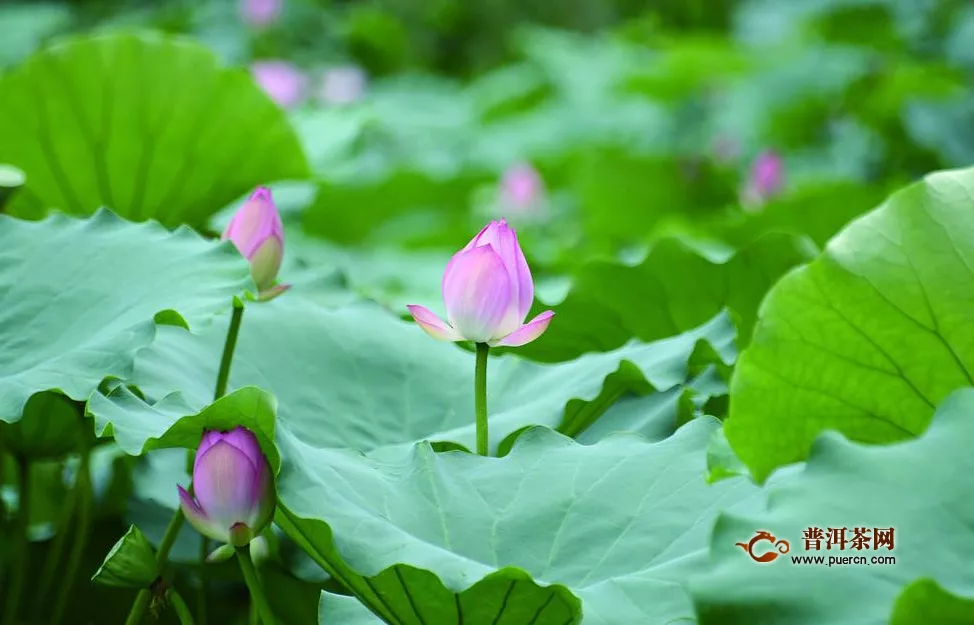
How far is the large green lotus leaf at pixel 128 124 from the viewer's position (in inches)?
50.6

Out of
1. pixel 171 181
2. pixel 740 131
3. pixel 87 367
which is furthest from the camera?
pixel 740 131

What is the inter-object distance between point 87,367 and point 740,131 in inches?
113

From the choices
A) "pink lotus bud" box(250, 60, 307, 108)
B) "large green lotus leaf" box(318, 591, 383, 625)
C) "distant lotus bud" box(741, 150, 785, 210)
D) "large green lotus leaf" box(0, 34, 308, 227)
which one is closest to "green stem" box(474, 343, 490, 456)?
"large green lotus leaf" box(318, 591, 383, 625)

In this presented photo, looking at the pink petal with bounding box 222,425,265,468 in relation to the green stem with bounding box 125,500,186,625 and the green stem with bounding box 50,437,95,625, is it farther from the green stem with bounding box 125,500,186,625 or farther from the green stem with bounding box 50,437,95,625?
the green stem with bounding box 50,437,95,625

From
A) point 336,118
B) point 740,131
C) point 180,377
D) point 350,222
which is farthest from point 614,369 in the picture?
point 740,131

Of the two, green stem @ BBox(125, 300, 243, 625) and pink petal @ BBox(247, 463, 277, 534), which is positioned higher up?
pink petal @ BBox(247, 463, 277, 534)

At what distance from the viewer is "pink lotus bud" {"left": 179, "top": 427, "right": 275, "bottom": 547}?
66cm

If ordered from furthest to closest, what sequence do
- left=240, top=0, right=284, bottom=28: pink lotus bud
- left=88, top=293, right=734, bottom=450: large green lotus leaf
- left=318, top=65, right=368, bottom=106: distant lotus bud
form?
left=240, top=0, right=284, bottom=28: pink lotus bud → left=318, top=65, right=368, bottom=106: distant lotus bud → left=88, top=293, right=734, bottom=450: large green lotus leaf

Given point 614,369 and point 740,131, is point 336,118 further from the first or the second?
point 740,131

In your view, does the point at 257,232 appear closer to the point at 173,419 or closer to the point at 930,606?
the point at 173,419

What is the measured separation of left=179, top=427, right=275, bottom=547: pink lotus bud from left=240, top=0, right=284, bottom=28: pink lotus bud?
3.12 m

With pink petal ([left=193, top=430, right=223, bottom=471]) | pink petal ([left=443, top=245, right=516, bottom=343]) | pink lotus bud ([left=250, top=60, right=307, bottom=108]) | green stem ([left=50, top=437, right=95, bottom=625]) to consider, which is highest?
pink petal ([left=443, top=245, right=516, bottom=343])

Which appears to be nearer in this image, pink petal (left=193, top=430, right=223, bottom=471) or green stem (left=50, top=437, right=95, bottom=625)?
pink petal (left=193, top=430, right=223, bottom=471)

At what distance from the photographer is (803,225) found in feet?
5.85
